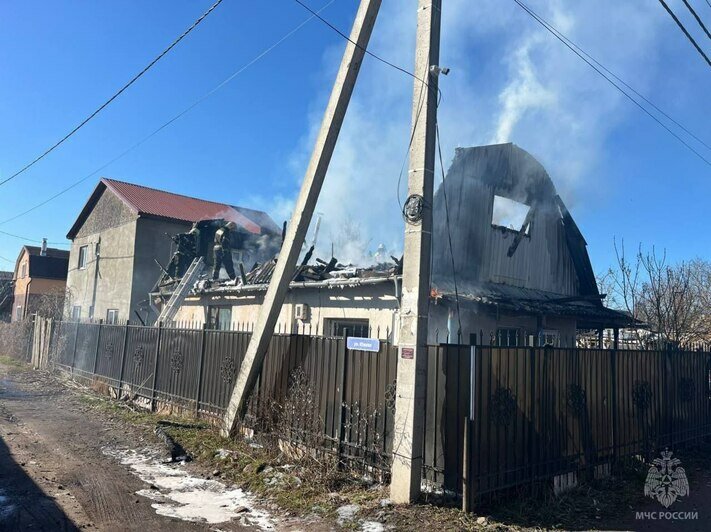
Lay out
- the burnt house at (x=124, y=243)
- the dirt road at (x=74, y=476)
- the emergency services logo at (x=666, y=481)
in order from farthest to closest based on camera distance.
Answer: the burnt house at (x=124, y=243) < the emergency services logo at (x=666, y=481) < the dirt road at (x=74, y=476)

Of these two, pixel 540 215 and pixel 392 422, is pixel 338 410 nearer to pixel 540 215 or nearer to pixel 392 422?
pixel 392 422

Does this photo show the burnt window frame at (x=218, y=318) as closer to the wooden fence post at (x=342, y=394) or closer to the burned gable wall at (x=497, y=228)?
the burned gable wall at (x=497, y=228)

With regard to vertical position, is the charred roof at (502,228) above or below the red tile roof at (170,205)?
below

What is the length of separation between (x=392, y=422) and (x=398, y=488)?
0.76 metres

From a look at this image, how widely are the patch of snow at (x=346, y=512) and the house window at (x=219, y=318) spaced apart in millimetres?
9698

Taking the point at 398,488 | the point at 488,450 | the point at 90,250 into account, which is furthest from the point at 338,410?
the point at 90,250

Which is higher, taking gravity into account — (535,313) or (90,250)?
(90,250)

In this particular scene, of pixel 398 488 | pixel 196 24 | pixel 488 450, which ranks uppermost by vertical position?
pixel 196 24

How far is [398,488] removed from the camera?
5.46m

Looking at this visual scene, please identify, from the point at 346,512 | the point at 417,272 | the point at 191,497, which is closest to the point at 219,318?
the point at 191,497

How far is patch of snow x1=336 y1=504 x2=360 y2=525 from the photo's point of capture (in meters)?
5.26

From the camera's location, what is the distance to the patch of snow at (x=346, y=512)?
526 cm

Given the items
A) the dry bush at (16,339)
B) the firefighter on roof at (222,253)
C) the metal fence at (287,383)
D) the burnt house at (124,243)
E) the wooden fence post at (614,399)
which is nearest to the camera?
the metal fence at (287,383)

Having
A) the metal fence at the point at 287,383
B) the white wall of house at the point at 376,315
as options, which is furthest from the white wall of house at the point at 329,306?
the metal fence at the point at 287,383
